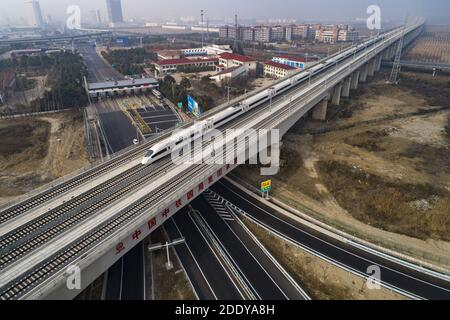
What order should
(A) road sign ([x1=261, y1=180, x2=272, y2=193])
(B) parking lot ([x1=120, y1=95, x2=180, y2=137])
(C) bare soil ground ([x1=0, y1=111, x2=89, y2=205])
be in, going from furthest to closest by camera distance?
(B) parking lot ([x1=120, y1=95, x2=180, y2=137]), (C) bare soil ground ([x1=0, y1=111, x2=89, y2=205]), (A) road sign ([x1=261, y1=180, x2=272, y2=193])

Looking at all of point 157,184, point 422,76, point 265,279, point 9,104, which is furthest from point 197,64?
point 265,279

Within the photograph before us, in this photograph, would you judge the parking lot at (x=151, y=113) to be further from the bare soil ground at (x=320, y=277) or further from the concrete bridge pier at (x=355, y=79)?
the concrete bridge pier at (x=355, y=79)

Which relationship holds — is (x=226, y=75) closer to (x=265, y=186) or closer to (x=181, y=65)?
(x=181, y=65)

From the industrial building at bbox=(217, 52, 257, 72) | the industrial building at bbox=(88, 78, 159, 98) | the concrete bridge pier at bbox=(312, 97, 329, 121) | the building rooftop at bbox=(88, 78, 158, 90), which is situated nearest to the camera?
the concrete bridge pier at bbox=(312, 97, 329, 121)

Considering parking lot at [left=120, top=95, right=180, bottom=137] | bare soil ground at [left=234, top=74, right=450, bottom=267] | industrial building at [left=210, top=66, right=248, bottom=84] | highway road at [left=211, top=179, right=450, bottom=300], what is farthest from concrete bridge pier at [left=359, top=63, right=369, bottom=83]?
highway road at [left=211, top=179, right=450, bottom=300]

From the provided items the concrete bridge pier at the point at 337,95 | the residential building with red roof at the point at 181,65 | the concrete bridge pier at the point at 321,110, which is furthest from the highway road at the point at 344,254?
the residential building with red roof at the point at 181,65

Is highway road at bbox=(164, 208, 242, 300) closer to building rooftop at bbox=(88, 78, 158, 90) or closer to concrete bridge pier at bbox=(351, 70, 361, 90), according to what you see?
building rooftop at bbox=(88, 78, 158, 90)
